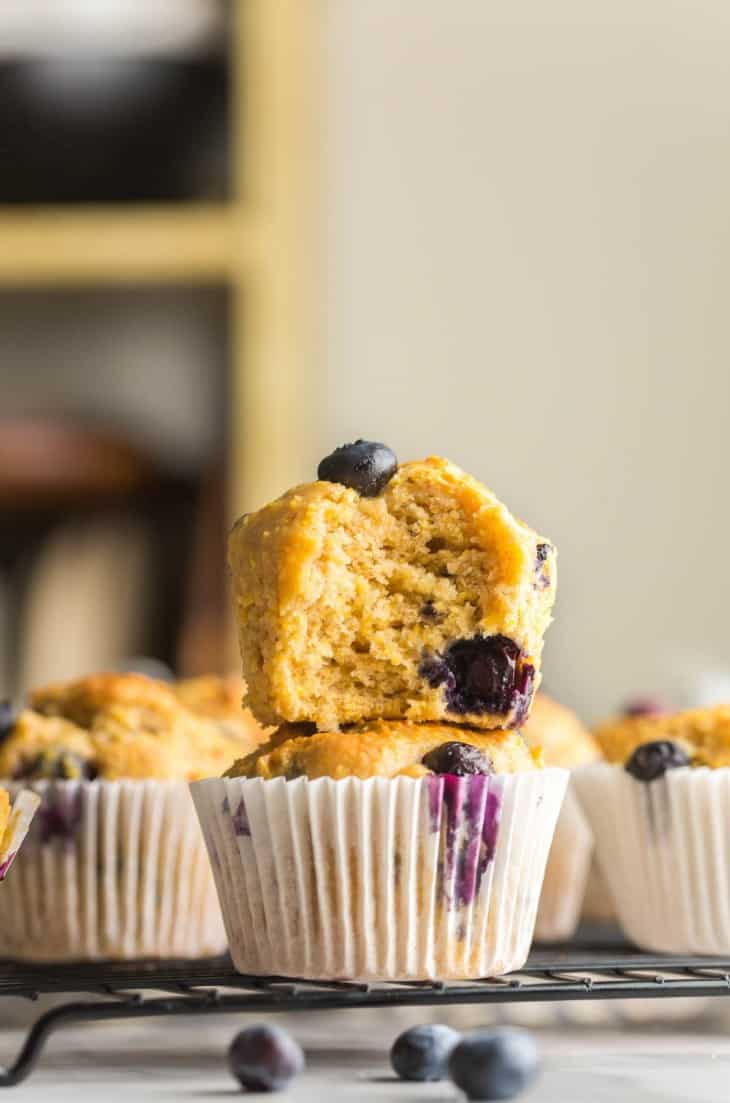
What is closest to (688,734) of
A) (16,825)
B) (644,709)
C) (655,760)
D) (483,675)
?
(655,760)

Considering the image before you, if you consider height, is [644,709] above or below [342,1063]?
above

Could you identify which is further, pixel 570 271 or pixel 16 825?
pixel 570 271

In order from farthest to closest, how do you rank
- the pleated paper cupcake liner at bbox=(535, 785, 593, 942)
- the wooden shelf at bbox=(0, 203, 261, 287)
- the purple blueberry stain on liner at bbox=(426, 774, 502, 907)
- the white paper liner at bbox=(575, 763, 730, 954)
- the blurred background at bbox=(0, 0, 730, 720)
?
the blurred background at bbox=(0, 0, 730, 720), the wooden shelf at bbox=(0, 203, 261, 287), the pleated paper cupcake liner at bbox=(535, 785, 593, 942), the white paper liner at bbox=(575, 763, 730, 954), the purple blueberry stain on liner at bbox=(426, 774, 502, 907)

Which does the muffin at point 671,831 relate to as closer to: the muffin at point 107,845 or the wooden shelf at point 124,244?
the muffin at point 107,845

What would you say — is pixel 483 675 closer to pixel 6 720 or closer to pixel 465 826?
pixel 465 826

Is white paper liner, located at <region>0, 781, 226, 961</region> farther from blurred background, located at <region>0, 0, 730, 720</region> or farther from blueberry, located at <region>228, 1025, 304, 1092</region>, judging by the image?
blurred background, located at <region>0, 0, 730, 720</region>

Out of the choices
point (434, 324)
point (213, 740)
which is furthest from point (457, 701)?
point (434, 324)

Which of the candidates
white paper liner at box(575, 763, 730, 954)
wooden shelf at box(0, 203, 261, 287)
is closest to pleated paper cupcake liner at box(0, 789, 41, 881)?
white paper liner at box(575, 763, 730, 954)
